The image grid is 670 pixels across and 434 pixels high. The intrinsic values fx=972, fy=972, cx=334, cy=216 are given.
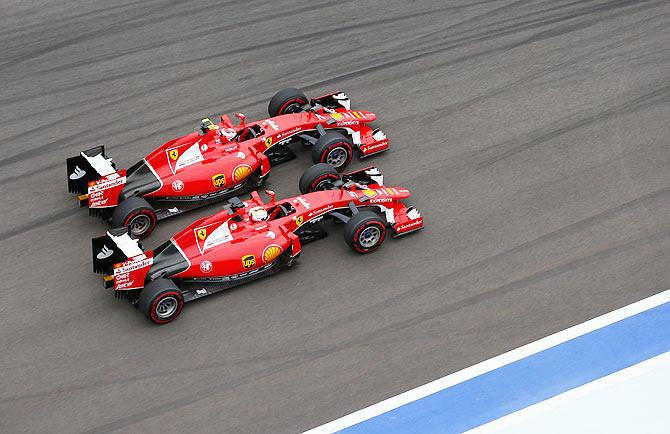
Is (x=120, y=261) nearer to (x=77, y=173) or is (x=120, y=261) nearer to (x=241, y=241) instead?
(x=241, y=241)

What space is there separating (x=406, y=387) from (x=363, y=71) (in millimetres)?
8115

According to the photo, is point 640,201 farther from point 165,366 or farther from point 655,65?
point 165,366

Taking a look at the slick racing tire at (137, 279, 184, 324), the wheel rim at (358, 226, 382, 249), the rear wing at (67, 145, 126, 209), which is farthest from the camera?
the rear wing at (67, 145, 126, 209)

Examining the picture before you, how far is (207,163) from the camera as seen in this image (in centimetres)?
1520

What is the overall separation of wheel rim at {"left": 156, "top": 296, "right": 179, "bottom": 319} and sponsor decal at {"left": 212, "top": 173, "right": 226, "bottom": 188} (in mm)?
2685

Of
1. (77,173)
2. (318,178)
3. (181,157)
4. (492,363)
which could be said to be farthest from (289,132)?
(492,363)

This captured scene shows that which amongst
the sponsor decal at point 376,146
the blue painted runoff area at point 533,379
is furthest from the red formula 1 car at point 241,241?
the blue painted runoff area at point 533,379

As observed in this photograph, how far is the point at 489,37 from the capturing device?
63.4ft

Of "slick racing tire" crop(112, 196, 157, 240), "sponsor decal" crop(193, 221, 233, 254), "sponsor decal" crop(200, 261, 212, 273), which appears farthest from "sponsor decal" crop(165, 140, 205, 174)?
"sponsor decal" crop(200, 261, 212, 273)

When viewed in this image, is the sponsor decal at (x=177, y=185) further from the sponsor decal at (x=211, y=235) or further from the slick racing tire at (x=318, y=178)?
the slick racing tire at (x=318, y=178)

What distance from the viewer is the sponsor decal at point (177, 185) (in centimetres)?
1497

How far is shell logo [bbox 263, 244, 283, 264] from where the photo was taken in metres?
13.6

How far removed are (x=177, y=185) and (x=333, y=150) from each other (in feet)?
8.43

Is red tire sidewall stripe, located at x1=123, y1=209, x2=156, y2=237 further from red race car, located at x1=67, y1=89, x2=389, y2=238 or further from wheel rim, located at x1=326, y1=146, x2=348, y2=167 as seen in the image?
wheel rim, located at x1=326, y1=146, x2=348, y2=167
